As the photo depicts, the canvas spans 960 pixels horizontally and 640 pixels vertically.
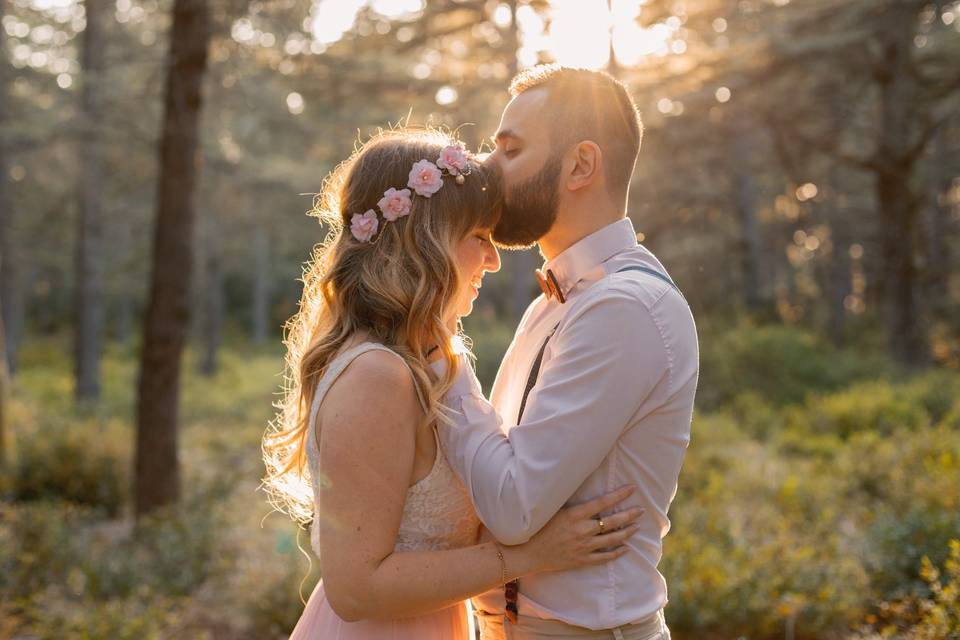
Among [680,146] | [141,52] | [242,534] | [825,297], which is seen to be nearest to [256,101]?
[141,52]

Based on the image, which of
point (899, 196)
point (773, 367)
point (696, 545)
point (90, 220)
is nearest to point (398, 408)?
point (696, 545)

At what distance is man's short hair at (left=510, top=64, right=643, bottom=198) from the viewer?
8.00 ft

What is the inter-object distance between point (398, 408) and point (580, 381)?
1.41 feet

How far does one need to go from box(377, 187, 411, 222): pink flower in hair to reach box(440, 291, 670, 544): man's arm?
507mm

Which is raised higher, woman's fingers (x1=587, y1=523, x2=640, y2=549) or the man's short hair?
the man's short hair

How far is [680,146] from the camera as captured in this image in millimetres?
14672

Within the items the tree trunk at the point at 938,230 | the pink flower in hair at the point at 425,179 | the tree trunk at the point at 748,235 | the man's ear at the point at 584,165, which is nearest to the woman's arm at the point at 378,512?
the pink flower in hair at the point at 425,179

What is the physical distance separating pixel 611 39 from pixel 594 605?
823 centimetres

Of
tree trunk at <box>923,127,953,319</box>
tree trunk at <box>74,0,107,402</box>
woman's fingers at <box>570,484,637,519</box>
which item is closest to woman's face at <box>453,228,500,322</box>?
woman's fingers at <box>570,484,637,519</box>

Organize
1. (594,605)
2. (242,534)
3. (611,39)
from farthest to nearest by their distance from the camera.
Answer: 1. (611,39)
2. (242,534)
3. (594,605)

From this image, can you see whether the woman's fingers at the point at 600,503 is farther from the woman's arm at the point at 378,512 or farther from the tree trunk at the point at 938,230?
the tree trunk at the point at 938,230

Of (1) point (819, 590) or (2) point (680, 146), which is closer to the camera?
(1) point (819, 590)

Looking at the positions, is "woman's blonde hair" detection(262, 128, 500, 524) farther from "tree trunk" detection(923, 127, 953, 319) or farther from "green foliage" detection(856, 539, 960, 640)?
"tree trunk" detection(923, 127, 953, 319)

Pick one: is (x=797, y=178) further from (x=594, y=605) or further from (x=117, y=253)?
(x=117, y=253)
